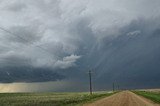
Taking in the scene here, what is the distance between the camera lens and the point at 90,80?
4146 inches

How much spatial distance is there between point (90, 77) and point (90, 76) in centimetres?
64

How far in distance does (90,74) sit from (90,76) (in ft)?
2.81

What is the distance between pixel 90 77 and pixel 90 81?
1.98m

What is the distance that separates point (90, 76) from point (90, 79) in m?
1.75

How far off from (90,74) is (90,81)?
345cm

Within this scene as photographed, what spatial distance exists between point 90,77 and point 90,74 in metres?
1.47

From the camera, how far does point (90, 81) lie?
344 feet

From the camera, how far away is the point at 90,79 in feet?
346

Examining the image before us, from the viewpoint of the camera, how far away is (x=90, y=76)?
351ft

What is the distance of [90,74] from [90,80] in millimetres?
2927

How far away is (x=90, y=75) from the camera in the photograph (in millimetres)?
107375

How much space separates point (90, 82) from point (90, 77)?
2290 mm
